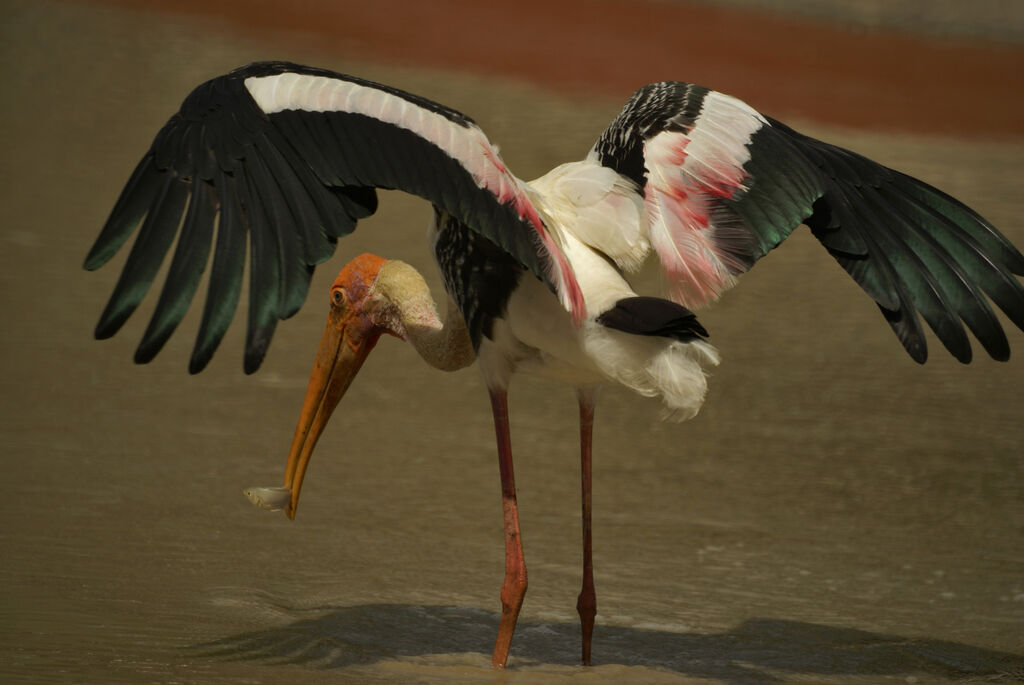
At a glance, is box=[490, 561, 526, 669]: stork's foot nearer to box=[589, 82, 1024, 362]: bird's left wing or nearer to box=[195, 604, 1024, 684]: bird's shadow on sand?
box=[195, 604, 1024, 684]: bird's shadow on sand

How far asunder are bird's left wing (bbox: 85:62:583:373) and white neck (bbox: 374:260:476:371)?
2.92 ft

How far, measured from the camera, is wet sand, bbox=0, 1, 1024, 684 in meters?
3.83

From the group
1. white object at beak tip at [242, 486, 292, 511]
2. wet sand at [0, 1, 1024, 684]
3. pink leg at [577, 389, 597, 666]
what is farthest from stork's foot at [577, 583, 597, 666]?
white object at beak tip at [242, 486, 292, 511]

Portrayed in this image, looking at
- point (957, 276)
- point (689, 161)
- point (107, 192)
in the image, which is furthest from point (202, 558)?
point (107, 192)

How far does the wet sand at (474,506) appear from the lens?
3.83 metres

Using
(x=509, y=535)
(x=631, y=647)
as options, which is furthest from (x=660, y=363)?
(x=631, y=647)

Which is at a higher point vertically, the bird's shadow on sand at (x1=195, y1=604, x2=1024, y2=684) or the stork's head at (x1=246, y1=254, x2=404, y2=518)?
the stork's head at (x1=246, y1=254, x2=404, y2=518)

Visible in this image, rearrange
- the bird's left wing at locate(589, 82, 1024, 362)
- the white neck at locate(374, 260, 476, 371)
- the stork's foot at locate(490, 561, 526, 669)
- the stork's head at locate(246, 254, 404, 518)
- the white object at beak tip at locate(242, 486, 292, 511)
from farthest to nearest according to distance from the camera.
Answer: the stork's head at locate(246, 254, 404, 518) → the white neck at locate(374, 260, 476, 371) → the white object at beak tip at locate(242, 486, 292, 511) → the stork's foot at locate(490, 561, 526, 669) → the bird's left wing at locate(589, 82, 1024, 362)

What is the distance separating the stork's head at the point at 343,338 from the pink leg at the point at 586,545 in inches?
25.4

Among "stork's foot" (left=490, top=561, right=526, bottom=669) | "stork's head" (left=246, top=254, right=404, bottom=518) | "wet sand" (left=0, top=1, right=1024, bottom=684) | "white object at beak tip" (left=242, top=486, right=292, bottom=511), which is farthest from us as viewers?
"stork's head" (left=246, top=254, right=404, bottom=518)

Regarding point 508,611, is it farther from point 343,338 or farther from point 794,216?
point 794,216

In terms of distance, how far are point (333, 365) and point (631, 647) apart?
1233mm

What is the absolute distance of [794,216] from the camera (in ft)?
11.0

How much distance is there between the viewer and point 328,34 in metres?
12.8
